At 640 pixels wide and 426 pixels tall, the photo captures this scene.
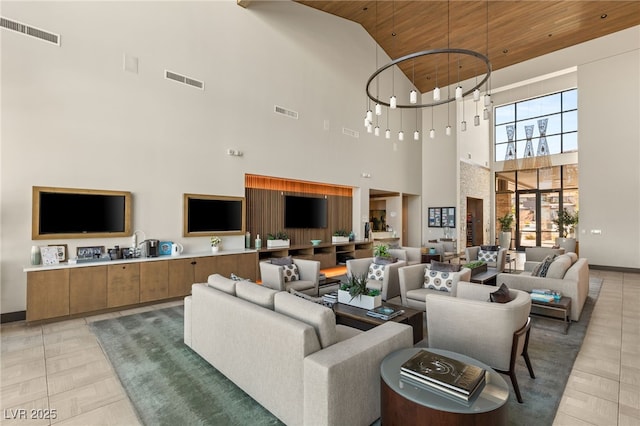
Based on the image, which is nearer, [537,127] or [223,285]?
[223,285]

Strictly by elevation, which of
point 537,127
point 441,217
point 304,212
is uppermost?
point 537,127

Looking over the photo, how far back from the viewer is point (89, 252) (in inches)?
183

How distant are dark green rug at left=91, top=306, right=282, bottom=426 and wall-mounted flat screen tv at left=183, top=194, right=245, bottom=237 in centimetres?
230

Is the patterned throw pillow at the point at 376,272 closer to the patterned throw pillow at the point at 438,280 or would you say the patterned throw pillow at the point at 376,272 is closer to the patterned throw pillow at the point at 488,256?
the patterned throw pillow at the point at 438,280

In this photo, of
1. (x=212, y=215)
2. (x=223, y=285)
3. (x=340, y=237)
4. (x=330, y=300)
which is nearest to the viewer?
(x=223, y=285)

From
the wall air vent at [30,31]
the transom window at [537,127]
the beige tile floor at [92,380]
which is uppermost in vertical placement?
the transom window at [537,127]

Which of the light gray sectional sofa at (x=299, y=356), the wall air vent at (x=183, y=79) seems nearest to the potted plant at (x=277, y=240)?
the wall air vent at (x=183, y=79)

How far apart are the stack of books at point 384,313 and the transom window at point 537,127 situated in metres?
12.0

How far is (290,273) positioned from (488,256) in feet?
16.4

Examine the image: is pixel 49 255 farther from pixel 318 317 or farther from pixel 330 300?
pixel 318 317

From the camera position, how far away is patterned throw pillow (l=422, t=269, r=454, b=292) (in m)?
4.47

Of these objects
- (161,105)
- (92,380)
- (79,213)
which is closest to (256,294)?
(92,380)

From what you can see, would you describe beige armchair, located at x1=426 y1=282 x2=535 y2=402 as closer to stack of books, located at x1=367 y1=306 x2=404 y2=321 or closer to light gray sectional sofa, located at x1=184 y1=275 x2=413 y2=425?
stack of books, located at x1=367 y1=306 x2=404 y2=321

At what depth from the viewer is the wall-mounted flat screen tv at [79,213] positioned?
4316 millimetres
